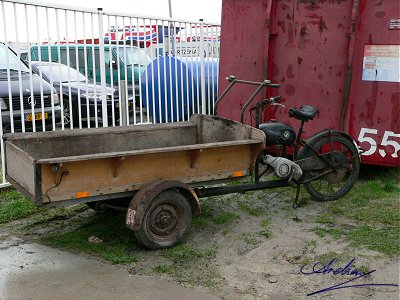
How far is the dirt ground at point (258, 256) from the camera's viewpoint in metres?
3.98

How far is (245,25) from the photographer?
734 cm

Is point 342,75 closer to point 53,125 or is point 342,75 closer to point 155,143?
point 155,143

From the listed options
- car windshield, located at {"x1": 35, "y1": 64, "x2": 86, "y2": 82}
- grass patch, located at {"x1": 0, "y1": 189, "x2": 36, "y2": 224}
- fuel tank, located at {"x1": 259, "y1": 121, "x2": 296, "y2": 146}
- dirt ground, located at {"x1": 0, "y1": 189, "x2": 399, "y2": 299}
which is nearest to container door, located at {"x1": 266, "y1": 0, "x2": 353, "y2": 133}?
fuel tank, located at {"x1": 259, "y1": 121, "x2": 296, "y2": 146}

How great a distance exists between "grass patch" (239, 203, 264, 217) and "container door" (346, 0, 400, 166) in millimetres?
1785

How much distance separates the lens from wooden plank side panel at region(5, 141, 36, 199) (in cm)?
410

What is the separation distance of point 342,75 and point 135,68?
3479 millimetres

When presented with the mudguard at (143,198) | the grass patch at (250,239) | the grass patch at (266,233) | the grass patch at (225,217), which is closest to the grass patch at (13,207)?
the mudguard at (143,198)

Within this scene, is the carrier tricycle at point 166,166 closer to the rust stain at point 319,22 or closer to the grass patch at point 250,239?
the grass patch at point 250,239

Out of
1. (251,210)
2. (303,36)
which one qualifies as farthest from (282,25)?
(251,210)

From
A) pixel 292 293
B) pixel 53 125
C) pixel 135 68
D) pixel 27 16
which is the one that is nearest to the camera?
pixel 292 293

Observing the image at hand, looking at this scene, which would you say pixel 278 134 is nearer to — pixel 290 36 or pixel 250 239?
pixel 250 239

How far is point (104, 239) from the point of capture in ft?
16.0

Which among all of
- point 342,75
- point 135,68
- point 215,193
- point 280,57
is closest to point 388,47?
point 342,75

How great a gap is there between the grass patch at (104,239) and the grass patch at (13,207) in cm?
67
